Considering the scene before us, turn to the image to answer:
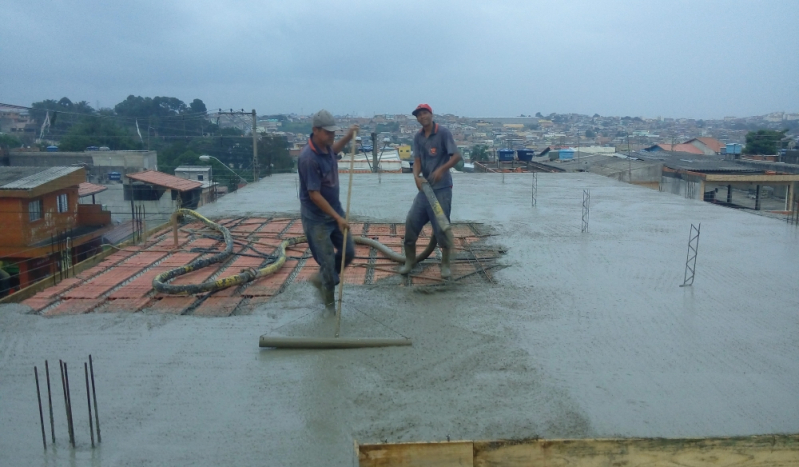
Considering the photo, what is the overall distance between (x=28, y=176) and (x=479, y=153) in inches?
648

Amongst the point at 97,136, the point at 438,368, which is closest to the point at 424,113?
the point at 438,368

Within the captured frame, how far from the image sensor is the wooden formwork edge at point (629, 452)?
104 inches

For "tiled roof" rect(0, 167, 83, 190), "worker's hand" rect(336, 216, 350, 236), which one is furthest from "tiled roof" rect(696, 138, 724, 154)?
"worker's hand" rect(336, 216, 350, 236)

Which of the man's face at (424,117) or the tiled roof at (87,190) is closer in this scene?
the man's face at (424,117)

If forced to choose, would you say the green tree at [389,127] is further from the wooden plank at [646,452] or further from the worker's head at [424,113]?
the wooden plank at [646,452]

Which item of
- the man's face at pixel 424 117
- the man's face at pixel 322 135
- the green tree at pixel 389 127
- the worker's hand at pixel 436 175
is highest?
the green tree at pixel 389 127

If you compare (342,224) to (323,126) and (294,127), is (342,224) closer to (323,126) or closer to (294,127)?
(323,126)

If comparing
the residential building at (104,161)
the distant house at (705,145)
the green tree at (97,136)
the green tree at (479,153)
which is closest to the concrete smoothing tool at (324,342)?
the residential building at (104,161)

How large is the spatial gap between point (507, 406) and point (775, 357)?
1757mm

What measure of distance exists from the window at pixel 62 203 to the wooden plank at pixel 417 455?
1300 cm

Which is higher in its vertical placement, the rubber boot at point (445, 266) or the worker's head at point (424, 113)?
the worker's head at point (424, 113)

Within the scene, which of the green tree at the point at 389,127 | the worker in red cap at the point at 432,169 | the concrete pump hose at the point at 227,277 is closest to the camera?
the concrete pump hose at the point at 227,277

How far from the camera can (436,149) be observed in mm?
5246

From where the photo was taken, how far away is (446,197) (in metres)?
5.33
